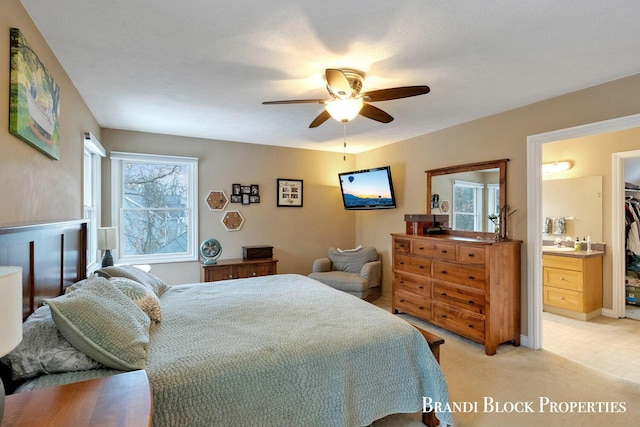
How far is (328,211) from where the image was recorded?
214 inches

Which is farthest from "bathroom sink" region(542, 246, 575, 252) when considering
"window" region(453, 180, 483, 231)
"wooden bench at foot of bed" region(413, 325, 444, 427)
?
"wooden bench at foot of bed" region(413, 325, 444, 427)

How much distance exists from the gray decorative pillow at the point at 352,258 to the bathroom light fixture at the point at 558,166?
2.79 metres

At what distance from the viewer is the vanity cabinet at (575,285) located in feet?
12.8

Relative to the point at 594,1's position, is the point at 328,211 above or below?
below

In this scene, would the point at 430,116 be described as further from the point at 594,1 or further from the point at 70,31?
the point at 70,31

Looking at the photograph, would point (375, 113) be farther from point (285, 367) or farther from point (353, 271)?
point (353, 271)

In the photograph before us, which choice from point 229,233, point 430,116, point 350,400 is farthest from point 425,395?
point 229,233

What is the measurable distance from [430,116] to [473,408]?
273 cm

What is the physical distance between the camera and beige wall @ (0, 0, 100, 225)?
4.77 feet

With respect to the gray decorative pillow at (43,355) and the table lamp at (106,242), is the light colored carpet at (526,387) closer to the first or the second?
the gray decorative pillow at (43,355)

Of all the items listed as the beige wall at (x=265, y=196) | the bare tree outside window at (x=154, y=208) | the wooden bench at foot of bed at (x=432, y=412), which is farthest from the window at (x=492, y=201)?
the bare tree outside window at (x=154, y=208)

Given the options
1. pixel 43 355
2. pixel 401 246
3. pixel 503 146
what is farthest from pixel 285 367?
pixel 503 146

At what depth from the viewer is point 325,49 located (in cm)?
→ 203

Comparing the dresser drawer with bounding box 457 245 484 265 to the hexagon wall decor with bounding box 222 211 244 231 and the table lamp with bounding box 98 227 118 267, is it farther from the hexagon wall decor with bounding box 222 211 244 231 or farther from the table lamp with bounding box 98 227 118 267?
the table lamp with bounding box 98 227 118 267
